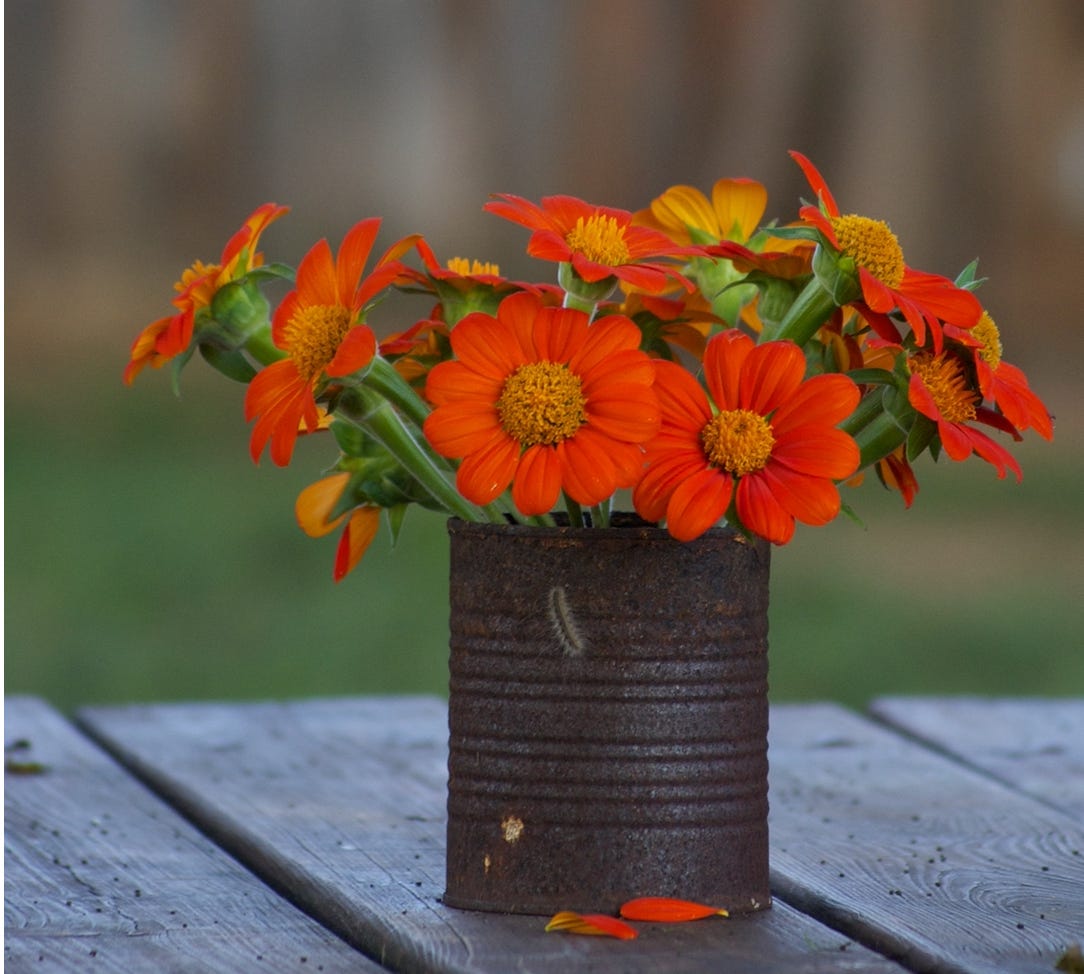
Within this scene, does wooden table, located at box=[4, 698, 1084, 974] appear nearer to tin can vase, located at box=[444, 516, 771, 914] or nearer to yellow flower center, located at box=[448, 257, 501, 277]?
tin can vase, located at box=[444, 516, 771, 914]

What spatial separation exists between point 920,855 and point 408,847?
1.00 feet

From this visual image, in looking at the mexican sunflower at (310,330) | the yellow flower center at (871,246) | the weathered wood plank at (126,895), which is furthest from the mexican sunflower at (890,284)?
the weathered wood plank at (126,895)

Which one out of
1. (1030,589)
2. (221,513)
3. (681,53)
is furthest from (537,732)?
(681,53)

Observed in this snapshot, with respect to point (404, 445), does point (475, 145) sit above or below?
above

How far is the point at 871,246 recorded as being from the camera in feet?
2.86

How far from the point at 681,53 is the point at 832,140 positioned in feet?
1.50

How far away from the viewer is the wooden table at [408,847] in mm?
860

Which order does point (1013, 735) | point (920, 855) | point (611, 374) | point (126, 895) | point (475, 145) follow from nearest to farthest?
point (611, 374)
point (126, 895)
point (920, 855)
point (1013, 735)
point (475, 145)

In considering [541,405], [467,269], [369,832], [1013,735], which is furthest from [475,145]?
[541,405]

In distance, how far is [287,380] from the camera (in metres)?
0.90

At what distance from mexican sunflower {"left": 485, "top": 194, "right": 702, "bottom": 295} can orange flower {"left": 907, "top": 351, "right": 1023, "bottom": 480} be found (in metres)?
0.12

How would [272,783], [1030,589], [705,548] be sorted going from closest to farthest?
[705,548] → [272,783] → [1030,589]

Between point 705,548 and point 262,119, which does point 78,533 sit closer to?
point 262,119

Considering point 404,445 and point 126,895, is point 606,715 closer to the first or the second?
point 404,445
